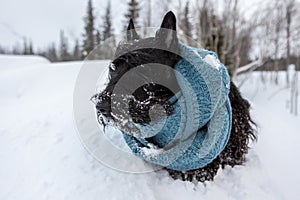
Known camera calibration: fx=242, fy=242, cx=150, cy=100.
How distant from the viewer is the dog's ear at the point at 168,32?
128 cm

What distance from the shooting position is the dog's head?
1.23 metres

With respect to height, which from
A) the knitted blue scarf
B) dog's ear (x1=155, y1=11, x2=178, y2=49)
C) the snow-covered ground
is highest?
dog's ear (x1=155, y1=11, x2=178, y2=49)

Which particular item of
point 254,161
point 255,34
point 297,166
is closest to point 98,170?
point 254,161

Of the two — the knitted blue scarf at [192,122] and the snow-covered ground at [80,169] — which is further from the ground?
the knitted blue scarf at [192,122]

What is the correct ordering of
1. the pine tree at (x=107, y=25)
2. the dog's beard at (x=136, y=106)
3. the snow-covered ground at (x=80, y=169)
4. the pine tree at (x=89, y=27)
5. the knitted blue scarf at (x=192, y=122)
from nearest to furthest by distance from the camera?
the dog's beard at (x=136, y=106) < the knitted blue scarf at (x=192, y=122) < the snow-covered ground at (x=80, y=169) < the pine tree at (x=107, y=25) < the pine tree at (x=89, y=27)

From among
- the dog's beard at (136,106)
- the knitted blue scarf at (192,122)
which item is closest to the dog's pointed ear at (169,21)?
the knitted blue scarf at (192,122)

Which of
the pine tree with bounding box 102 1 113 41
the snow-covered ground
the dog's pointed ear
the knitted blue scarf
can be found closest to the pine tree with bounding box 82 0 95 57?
the pine tree with bounding box 102 1 113 41

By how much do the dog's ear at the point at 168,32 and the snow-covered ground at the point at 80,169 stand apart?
1041 millimetres

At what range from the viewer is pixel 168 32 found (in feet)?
4.29

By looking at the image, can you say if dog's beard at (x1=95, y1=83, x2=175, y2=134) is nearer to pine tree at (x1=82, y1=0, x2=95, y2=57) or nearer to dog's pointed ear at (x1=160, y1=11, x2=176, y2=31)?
dog's pointed ear at (x1=160, y1=11, x2=176, y2=31)

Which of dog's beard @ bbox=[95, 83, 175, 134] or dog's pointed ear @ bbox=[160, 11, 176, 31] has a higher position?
dog's pointed ear @ bbox=[160, 11, 176, 31]

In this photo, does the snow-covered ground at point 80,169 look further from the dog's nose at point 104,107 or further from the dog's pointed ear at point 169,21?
the dog's pointed ear at point 169,21

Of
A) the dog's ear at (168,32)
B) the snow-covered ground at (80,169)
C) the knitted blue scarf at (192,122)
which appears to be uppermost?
the dog's ear at (168,32)

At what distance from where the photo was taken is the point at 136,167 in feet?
6.29
